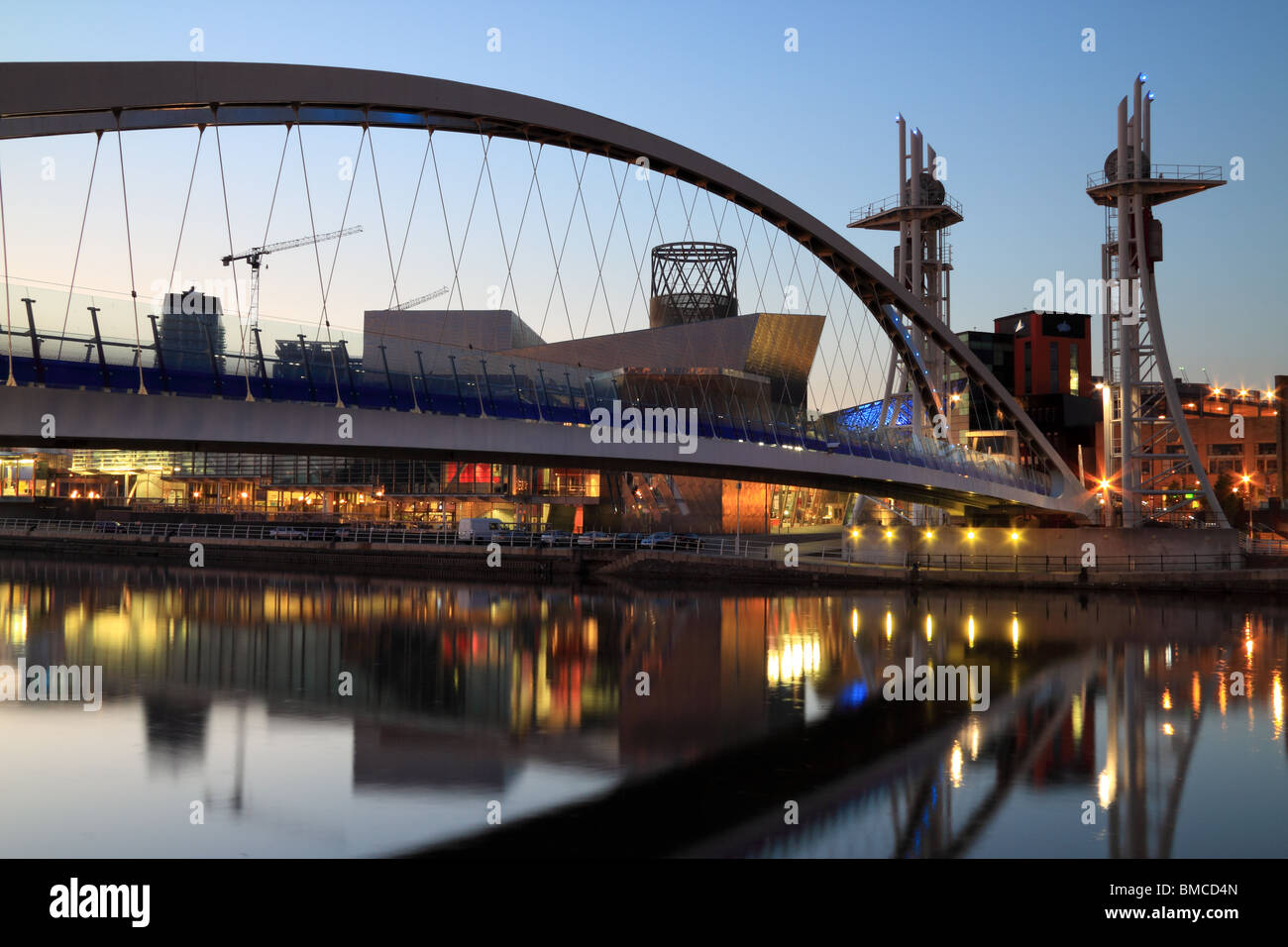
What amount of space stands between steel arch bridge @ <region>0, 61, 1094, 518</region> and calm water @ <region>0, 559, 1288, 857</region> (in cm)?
475

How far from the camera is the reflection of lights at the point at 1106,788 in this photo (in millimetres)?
13694

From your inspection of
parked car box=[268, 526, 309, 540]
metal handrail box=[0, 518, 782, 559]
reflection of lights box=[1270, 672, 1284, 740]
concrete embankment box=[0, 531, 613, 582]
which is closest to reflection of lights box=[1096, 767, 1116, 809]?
reflection of lights box=[1270, 672, 1284, 740]

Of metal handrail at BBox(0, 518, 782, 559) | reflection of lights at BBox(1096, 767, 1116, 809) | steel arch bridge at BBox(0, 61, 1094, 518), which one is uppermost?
steel arch bridge at BBox(0, 61, 1094, 518)

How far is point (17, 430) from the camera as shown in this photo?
19.0 metres

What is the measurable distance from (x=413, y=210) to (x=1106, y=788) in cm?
2189

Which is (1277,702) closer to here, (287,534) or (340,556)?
(340,556)

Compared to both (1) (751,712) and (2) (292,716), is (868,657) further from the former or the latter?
(2) (292,716)

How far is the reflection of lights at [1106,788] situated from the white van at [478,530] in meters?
42.8

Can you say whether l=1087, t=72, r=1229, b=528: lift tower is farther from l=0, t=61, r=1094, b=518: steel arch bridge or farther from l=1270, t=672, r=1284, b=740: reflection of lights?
l=1270, t=672, r=1284, b=740: reflection of lights

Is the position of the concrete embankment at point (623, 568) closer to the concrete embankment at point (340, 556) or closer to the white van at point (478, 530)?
the concrete embankment at point (340, 556)

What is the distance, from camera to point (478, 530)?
5997cm

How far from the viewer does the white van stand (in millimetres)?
56625

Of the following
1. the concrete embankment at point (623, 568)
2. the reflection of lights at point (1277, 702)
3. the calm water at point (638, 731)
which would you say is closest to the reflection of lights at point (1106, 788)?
the calm water at point (638, 731)
